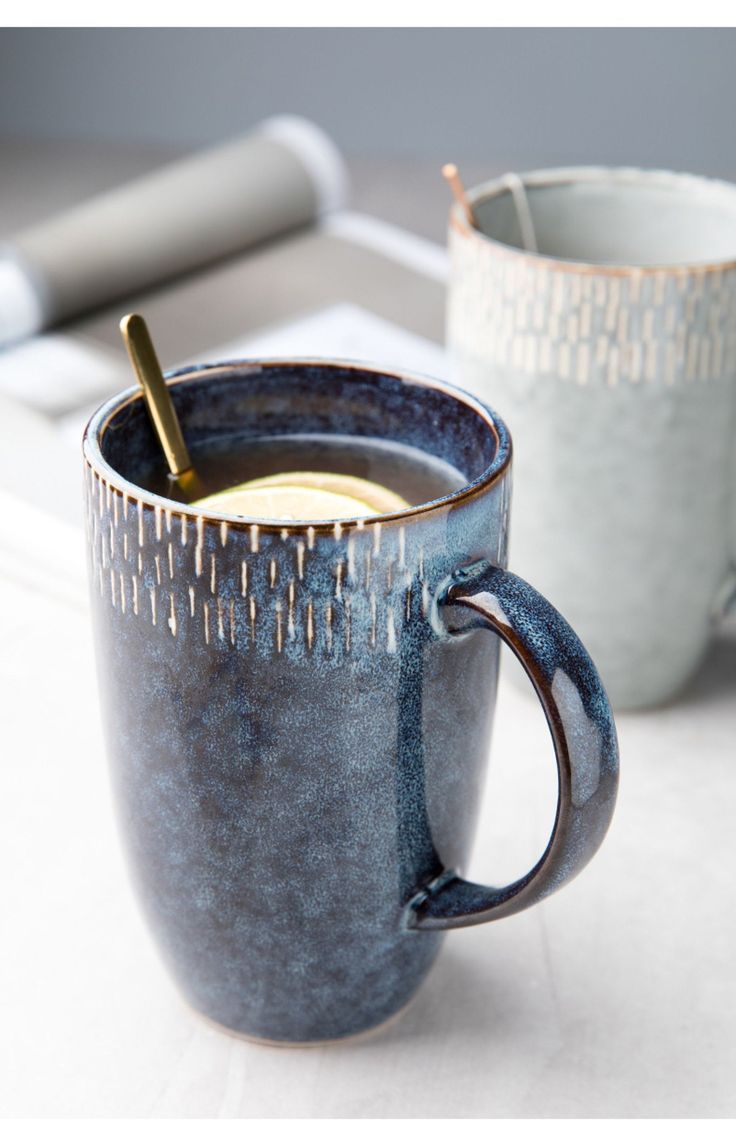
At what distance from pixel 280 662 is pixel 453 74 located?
134 cm

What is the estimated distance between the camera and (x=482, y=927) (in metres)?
0.46

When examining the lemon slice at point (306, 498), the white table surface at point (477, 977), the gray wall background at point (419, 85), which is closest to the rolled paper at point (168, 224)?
the white table surface at point (477, 977)

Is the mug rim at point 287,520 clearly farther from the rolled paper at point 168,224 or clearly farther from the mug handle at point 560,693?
the rolled paper at point 168,224

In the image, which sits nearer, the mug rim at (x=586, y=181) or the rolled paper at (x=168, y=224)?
the mug rim at (x=586, y=181)

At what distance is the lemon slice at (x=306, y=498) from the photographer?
0.38 meters

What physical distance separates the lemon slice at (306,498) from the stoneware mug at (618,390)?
13cm

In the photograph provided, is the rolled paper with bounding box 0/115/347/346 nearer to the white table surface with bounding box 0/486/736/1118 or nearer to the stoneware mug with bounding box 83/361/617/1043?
the white table surface with bounding box 0/486/736/1118

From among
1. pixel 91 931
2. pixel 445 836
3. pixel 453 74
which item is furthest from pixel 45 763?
pixel 453 74

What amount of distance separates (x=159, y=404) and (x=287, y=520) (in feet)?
0.26

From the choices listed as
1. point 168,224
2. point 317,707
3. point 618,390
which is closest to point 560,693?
point 317,707

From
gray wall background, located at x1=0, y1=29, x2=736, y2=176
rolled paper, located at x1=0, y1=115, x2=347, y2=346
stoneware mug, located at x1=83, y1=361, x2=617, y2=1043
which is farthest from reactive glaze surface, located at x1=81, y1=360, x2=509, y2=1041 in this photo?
gray wall background, located at x1=0, y1=29, x2=736, y2=176

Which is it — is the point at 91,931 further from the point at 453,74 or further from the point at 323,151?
the point at 453,74

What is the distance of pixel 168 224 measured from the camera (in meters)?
0.88

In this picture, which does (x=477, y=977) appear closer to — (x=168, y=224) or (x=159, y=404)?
(x=159, y=404)
